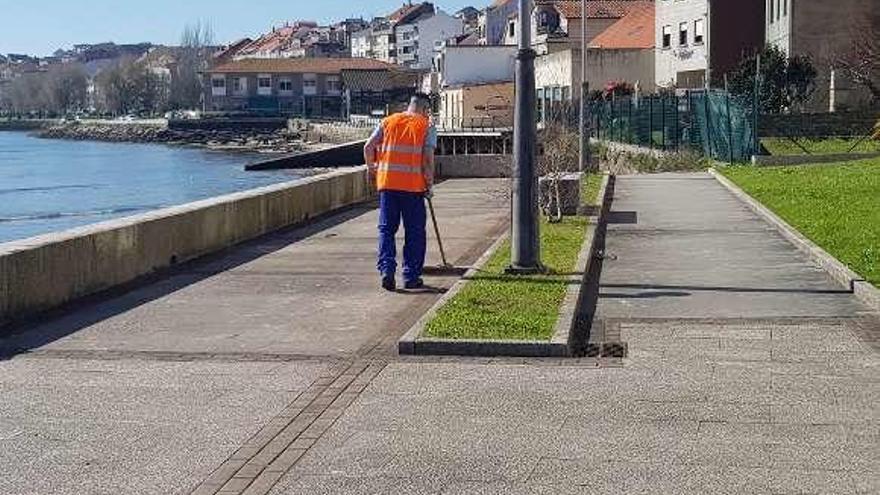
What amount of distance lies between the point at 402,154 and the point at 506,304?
6.88ft

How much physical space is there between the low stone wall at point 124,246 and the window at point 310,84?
13376 cm

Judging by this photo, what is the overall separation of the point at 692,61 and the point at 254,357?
49552mm

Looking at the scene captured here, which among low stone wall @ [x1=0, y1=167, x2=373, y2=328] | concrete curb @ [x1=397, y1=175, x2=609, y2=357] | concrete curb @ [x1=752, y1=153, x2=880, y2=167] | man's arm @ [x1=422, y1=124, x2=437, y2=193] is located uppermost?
man's arm @ [x1=422, y1=124, x2=437, y2=193]

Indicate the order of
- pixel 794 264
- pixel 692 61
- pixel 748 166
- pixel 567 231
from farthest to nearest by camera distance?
pixel 692 61 < pixel 748 166 < pixel 567 231 < pixel 794 264

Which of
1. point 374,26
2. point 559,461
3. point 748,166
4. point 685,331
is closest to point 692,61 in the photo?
point 748,166

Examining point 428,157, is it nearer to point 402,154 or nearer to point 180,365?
point 402,154

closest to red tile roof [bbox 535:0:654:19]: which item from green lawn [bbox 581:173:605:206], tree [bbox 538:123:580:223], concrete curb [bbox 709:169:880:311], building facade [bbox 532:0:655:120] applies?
building facade [bbox 532:0:655:120]

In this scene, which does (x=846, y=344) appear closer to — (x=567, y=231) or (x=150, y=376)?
(x=150, y=376)

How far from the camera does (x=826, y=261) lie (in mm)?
12875

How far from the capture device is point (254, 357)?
29.5 feet

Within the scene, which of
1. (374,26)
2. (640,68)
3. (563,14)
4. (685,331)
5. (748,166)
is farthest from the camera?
(374,26)

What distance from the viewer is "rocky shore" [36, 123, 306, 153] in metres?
112

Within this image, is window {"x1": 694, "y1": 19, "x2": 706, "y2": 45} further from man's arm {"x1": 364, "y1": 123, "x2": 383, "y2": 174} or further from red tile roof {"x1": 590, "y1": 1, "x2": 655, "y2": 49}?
man's arm {"x1": 364, "y1": 123, "x2": 383, "y2": 174}

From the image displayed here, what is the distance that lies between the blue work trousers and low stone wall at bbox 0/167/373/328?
2.42 metres
